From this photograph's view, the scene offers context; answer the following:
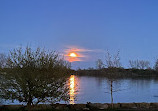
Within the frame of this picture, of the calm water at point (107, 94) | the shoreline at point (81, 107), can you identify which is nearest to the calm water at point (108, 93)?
the calm water at point (107, 94)

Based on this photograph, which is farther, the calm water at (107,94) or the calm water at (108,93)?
the calm water at (108,93)

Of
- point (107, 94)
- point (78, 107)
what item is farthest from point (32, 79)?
point (107, 94)

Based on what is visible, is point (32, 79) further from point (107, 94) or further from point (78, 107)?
point (107, 94)

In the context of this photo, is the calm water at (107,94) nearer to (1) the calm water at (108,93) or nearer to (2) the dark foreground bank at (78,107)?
(1) the calm water at (108,93)

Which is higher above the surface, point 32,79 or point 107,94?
point 32,79

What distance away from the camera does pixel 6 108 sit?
1046 centimetres

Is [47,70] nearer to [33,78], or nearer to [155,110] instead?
[33,78]

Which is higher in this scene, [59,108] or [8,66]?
[8,66]

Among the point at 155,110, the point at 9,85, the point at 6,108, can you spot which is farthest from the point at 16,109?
the point at 155,110

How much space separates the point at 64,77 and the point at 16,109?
3.00m

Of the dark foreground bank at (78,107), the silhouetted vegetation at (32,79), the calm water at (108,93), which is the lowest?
the calm water at (108,93)

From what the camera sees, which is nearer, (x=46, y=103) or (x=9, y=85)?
(x=9, y=85)

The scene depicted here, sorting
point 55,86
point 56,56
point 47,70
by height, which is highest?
point 56,56

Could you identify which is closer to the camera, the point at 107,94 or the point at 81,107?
the point at 81,107
